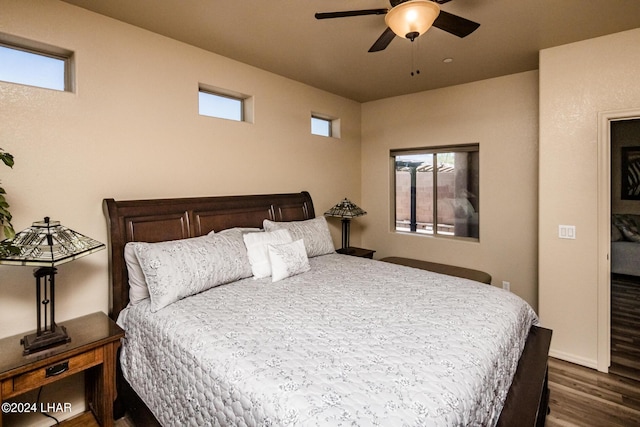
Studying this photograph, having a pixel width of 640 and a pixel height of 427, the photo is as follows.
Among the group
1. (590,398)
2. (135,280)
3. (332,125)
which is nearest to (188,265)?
(135,280)

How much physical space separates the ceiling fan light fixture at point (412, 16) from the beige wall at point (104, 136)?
1.81 meters

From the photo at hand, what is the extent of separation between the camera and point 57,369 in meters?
1.64

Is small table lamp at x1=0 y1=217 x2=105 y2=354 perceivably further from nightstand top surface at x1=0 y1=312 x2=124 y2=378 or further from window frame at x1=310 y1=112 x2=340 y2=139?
window frame at x1=310 y1=112 x2=340 y2=139

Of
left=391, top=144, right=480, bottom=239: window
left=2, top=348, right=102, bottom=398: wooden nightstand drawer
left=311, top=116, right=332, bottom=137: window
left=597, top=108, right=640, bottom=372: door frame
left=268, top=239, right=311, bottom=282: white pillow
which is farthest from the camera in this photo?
left=311, top=116, right=332, bottom=137: window

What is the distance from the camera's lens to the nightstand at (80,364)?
59.8 inches

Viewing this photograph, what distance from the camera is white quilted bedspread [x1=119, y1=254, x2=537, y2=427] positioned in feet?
3.61

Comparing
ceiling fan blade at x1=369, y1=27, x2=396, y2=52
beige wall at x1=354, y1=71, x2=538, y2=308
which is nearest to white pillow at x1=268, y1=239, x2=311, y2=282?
ceiling fan blade at x1=369, y1=27, x2=396, y2=52

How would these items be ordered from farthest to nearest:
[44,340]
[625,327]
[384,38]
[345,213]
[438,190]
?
[438,190] → [345,213] → [625,327] → [384,38] → [44,340]

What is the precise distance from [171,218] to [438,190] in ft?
10.3

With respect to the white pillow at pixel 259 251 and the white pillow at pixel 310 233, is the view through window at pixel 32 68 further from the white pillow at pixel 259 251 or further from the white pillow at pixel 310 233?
the white pillow at pixel 310 233

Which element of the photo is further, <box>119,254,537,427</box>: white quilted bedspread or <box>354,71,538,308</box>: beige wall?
<box>354,71,538,308</box>: beige wall

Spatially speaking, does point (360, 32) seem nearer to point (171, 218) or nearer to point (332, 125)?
point (332, 125)

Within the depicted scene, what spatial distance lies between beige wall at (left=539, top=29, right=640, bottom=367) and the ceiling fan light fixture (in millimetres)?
1885

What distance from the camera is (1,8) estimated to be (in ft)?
6.04
